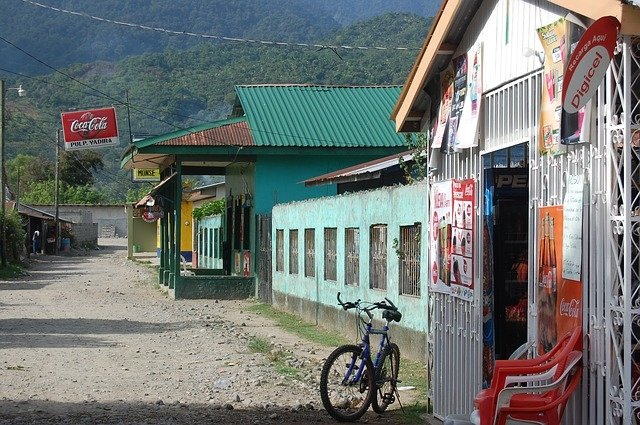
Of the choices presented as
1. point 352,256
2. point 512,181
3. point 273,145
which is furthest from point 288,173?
point 512,181

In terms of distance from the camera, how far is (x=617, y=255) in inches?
252

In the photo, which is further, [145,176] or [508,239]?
[145,176]

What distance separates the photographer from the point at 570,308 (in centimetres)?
706

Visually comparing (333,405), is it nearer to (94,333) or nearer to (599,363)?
(599,363)

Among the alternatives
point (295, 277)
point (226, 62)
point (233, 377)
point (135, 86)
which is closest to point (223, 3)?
point (135, 86)

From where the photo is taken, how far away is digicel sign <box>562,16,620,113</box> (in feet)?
20.4

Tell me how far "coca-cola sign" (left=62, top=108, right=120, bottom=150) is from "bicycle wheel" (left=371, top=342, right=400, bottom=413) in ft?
95.3

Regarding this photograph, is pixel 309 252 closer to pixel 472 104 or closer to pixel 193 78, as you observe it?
pixel 472 104

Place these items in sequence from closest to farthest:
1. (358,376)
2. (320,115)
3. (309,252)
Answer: (358,376) → (309,252) → (320,115)

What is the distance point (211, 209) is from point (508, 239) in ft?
105

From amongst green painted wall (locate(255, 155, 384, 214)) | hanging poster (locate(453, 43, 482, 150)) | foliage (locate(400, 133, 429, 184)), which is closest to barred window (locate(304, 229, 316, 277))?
foliage (locate(400, 133, 429, 184))

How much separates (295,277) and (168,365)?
8.80 metres

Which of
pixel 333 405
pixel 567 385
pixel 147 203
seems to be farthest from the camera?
pixel 147 203

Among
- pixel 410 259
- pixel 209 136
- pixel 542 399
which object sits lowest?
pixel 542 399
